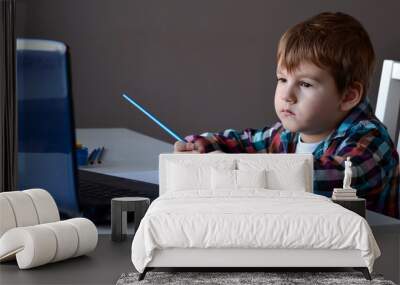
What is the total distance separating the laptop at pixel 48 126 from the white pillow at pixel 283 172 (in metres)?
0.99

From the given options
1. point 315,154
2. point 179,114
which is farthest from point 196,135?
point 315,154

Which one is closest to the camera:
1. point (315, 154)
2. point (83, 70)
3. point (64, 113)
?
point (64, 113)

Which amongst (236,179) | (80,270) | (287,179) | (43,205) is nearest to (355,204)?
(287,179)

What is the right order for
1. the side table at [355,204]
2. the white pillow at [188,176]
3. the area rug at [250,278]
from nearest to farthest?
1. the area rug at [250,278]
2. the side table at [355,204]
3. the white pillow at [188,176]

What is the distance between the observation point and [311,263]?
154 inches

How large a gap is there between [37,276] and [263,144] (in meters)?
2.06

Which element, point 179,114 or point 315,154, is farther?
point 179,114

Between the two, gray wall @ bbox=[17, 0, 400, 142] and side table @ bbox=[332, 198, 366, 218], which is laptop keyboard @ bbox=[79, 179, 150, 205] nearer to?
gray wall @ bbox=[17, 0, 400, 142]

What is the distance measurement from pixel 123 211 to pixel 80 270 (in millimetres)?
764

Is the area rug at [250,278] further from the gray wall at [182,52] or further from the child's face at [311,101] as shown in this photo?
the gray wall at [182,52]

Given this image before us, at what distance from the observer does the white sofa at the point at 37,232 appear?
4.12 meters

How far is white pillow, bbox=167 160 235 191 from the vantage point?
4.79 metres

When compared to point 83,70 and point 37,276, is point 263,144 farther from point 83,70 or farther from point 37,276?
point 37,276

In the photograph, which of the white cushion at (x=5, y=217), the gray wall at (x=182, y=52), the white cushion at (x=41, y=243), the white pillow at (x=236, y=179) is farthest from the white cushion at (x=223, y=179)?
the white cushion at (x=5, y=217)
